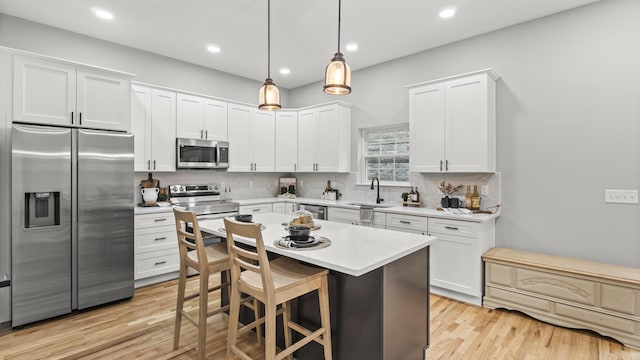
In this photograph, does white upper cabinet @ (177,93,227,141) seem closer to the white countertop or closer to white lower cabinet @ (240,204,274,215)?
white lower cabinet @ (240,204,274,215)

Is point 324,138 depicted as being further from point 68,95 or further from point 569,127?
point 68,95

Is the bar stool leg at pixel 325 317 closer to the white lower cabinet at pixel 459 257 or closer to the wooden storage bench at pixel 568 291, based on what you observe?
the white lower cabinet at pixel 459 257

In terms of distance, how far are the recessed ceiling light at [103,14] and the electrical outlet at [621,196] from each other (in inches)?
205

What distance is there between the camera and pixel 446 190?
152 inches

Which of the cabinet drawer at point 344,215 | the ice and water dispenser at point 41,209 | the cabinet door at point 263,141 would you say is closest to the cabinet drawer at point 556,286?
the cabinet drawer at point 344,215

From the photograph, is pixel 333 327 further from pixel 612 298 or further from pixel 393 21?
pixel 393 21

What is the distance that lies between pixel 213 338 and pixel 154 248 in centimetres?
168

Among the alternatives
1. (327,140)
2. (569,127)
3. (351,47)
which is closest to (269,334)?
(569,127)

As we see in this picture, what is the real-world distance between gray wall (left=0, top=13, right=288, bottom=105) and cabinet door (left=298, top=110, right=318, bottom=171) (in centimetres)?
99

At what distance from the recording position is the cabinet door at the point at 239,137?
4828 mm

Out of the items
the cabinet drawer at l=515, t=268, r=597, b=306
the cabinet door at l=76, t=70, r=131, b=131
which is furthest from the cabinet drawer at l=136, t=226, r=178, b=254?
the cabinet drawer at l=515, t=268, r=597, b=306

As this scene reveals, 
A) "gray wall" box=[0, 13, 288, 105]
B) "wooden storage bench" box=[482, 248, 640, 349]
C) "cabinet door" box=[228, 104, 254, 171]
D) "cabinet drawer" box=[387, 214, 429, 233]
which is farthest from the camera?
"cabinet door" box=[228, 104, 254, 171]

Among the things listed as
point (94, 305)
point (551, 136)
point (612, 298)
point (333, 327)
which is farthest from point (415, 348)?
point (94, 305)

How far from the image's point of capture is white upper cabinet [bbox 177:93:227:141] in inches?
168
